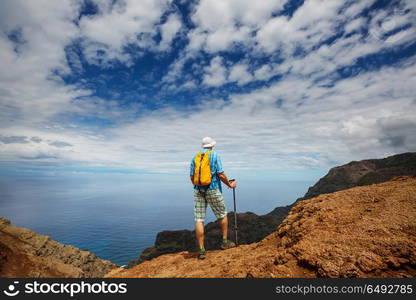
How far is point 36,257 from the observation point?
8.55 m

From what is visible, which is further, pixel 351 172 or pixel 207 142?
pixel 351 172

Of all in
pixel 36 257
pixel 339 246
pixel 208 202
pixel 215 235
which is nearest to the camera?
pixel 339 246

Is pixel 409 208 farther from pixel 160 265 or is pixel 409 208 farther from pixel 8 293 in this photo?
pixel 8 293

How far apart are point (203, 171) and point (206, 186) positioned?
0.57 meters

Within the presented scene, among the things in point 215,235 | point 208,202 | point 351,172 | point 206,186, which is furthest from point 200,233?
point 351,172

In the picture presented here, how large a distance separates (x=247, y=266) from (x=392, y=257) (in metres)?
2.75

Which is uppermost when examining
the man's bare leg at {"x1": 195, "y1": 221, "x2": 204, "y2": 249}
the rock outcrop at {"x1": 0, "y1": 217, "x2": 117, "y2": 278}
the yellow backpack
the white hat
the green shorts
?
the white hat

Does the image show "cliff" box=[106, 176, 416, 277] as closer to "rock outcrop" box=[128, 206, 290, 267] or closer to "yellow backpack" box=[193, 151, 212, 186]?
"yellow backpack" box=[193, 151, 212, 186]

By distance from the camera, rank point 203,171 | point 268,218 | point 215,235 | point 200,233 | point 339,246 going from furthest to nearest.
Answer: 1. point 268,218
2. point 215,235
3. point 200,233
4. point 203,171
5. point 339,246

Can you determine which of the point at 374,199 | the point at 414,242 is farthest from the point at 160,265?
the point at 374,199

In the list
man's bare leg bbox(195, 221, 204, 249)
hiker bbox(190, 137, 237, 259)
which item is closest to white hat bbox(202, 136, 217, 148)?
hiker bbox(190, 137, 237, 259)

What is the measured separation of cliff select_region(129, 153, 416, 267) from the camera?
156 feet

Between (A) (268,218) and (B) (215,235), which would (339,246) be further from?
(A) (268,218)

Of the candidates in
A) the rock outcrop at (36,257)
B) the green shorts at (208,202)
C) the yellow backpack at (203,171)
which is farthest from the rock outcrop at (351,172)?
the yellow backpack at (203,171)
